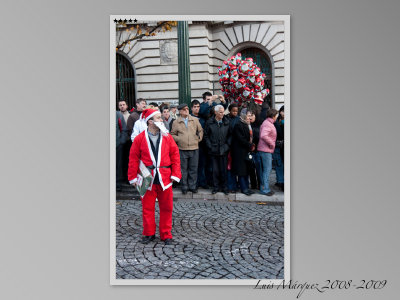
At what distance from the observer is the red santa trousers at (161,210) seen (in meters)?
4.09

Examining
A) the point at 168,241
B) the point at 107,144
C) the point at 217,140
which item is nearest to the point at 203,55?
the point at 217,140

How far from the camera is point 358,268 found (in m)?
3.74

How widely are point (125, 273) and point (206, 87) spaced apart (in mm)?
2061

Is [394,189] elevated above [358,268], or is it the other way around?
[394,189]

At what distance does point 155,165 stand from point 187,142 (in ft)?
2.42

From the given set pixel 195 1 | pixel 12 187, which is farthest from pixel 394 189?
pixel 12 187

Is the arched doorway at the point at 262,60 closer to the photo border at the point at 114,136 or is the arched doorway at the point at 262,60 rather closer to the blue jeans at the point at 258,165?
the photo border at the point at 114,136

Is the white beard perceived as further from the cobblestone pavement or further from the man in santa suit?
the cobblestone pavement

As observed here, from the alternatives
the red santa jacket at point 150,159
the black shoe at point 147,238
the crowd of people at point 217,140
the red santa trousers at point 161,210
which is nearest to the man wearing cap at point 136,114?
the crowd of people at point 217,140

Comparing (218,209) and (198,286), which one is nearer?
(198,286)

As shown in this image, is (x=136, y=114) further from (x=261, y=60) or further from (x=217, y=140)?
(x=261, y=60)

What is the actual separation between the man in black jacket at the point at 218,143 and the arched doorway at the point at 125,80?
1.15m

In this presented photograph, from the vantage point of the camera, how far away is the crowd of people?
3984 millimetres

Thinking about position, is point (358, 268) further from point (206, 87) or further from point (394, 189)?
point (206, 87)
